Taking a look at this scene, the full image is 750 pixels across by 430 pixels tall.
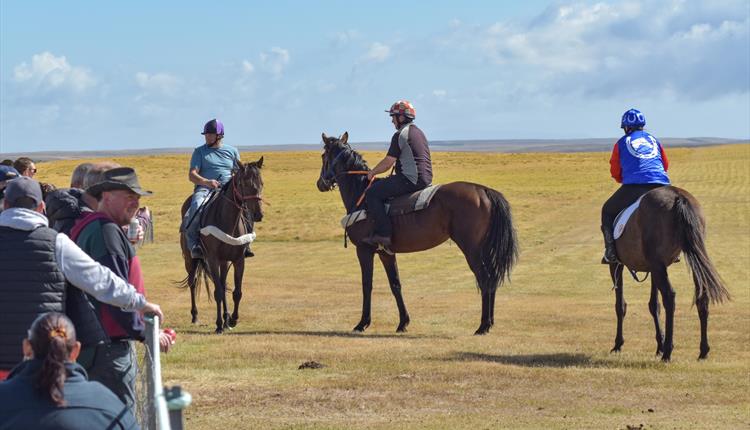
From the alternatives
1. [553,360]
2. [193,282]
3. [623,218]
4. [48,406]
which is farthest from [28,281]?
[193,282]

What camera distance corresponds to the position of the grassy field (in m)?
11.5

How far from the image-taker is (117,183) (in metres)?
7.73

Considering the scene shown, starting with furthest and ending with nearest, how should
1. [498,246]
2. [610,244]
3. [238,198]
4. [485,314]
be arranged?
[485,314] → [238,198] → [498,246] → [610,244]

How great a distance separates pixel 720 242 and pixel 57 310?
33843 mm

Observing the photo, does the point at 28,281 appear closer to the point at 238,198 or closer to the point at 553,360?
the point at 553,360

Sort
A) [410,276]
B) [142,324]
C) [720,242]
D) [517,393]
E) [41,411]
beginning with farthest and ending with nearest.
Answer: [720,242], [410,276], [517,393], [142,324], [41,411]

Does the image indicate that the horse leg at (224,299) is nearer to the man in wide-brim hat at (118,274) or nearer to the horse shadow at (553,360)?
the horse shadow at (553,360)

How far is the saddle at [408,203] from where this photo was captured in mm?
17500

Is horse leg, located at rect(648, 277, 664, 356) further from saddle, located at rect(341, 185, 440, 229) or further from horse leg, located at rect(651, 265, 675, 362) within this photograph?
saddle, located at rect(341, 185, 440, 229)

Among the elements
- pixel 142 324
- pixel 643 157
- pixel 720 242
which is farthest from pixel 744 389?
pixel 720 242

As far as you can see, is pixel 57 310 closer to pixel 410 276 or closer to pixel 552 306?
pixel 552 306

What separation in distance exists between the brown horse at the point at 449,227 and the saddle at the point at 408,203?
0.10 metres

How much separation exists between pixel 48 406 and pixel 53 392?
0.28 ft

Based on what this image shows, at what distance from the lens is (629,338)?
1727 centimetres
